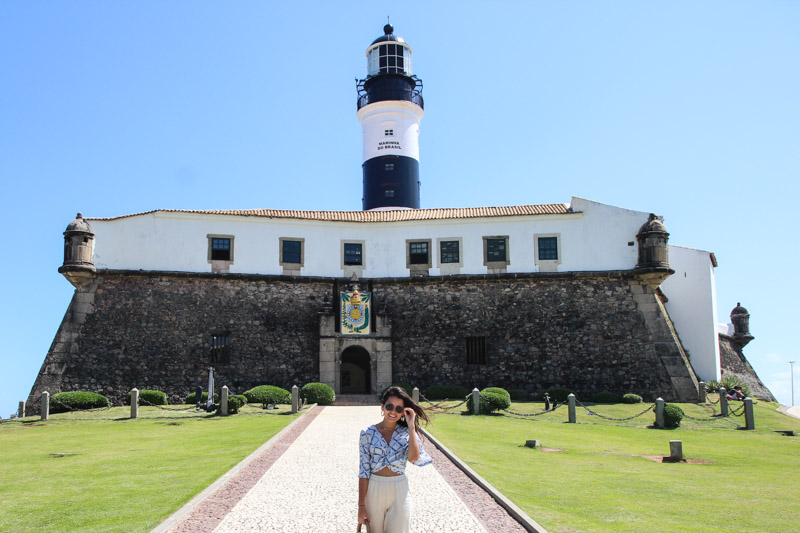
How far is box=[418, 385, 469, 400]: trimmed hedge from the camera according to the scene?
2864 cm

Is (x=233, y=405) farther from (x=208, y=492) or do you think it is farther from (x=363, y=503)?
(x=363, y=503)

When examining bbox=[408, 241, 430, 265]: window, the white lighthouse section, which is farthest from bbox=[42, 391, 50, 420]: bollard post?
the white lighthouse section

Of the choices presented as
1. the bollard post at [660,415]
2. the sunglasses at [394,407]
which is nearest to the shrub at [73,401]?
the bollard post at [660,415]

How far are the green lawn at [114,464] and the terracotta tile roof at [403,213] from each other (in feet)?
37.1

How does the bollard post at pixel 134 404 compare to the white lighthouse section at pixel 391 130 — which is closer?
the bollard post at pixel 134 404

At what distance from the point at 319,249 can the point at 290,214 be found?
232 cm

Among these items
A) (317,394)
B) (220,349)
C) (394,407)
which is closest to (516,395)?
(317,394)

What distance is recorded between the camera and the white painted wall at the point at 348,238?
30.9 m

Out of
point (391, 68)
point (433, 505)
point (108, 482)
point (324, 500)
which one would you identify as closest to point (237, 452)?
point (108, 482)

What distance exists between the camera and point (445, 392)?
28.8 m

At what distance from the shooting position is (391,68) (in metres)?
43.9

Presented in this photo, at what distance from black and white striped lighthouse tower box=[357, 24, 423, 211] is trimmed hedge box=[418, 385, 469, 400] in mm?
15649

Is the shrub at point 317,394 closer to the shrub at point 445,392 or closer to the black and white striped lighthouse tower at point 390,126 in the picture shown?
the shrub at point 445,392

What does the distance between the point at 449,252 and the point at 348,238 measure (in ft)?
16.3
